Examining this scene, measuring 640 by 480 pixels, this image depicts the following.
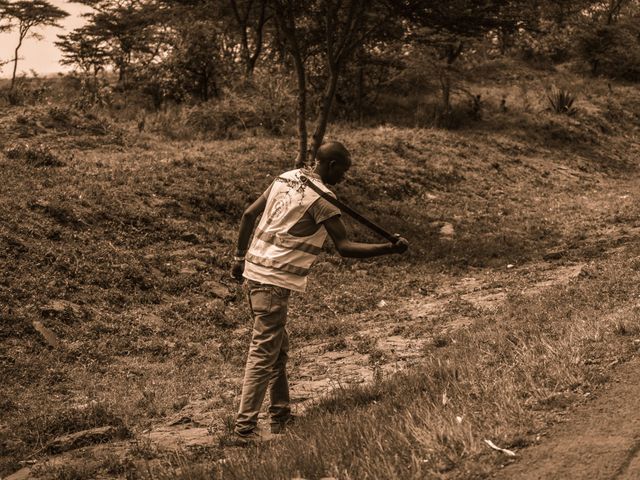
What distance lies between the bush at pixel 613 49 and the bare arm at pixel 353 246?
2946 centimetres

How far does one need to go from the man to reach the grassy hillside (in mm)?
443

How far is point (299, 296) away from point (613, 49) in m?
25.8

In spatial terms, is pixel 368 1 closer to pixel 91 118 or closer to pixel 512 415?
pixel 91 118

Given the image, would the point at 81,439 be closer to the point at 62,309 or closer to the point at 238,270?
the point at 238,270

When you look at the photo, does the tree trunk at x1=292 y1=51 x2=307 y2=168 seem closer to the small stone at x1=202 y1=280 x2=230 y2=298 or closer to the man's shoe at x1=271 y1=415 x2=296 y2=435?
the small stone at x1=202 y1=280 x2=230 y2=298

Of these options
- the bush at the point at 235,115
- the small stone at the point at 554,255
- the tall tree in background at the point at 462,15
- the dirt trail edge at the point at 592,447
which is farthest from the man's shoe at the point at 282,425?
the bush at the point at 235,115

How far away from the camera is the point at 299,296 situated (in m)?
10.5

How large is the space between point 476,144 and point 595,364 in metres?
16.6

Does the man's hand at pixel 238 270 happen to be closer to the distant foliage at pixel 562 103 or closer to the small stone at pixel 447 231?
the small stone at pixel 447 231

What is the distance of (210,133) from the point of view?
1780 centimetres

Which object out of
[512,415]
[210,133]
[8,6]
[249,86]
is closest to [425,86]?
[249,86]

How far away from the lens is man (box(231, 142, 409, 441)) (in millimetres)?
5199

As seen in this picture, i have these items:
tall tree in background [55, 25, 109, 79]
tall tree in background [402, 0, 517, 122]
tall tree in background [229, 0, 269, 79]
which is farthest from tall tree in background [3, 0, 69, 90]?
tall tree in background [402, 0, 517, 122]

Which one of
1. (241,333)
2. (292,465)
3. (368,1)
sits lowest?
(241,333)
